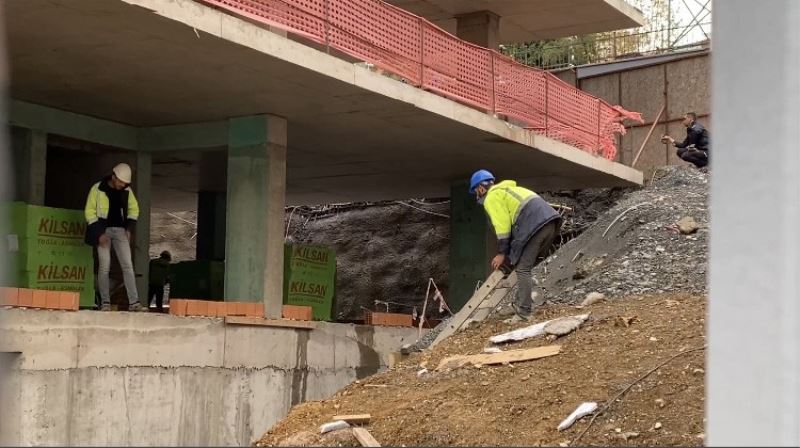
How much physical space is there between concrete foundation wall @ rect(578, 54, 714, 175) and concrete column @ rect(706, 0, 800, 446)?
17.5 m

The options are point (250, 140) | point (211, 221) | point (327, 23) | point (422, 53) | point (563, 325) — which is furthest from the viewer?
point (211, 221)

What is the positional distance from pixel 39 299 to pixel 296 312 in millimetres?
4272

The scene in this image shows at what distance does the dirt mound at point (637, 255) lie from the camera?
45.3 ft

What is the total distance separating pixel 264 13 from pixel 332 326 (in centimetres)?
493

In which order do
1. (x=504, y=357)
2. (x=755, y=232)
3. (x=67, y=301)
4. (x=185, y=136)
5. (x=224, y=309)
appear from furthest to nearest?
(x=185, y=136)
(x=224, y=309)
(x=504, y=357)
(x=67, y=301)
(x=755, y=232)

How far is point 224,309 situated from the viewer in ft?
43.9

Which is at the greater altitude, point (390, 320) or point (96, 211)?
point (96, 211)

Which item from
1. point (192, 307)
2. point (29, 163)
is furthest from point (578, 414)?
point (29, 163)

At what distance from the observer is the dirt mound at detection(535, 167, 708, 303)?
13797mm

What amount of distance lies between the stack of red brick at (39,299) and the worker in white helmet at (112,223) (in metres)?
1.84

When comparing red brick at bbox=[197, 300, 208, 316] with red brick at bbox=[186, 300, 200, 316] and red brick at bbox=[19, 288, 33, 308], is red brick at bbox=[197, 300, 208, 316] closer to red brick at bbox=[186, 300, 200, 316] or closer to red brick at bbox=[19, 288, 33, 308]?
red brick at bbox=[186, 300, 200, 316]

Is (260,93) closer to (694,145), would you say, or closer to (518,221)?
(518,221)

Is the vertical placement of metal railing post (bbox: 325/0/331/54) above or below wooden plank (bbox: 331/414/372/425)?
above

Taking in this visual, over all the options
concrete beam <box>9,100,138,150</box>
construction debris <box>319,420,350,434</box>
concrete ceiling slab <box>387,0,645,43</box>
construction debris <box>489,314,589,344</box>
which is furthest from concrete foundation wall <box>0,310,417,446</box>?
concrete ceiling slab <box>387,0,645,43</box>
